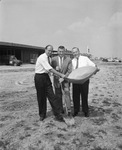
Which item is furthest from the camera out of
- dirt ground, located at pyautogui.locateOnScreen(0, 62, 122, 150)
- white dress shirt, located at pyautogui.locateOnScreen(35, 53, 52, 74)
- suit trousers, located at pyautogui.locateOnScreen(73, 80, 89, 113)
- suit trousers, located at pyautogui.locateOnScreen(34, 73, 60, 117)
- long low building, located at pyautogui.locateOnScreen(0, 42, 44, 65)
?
long low building, located at pyautogui.locateOnScreen(0, 42, 44, 65)

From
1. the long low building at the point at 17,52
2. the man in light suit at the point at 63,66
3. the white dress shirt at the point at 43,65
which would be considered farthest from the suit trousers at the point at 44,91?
the long low building at the point at 17,52

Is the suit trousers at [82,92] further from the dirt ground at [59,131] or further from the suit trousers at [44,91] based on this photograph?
the suit trousers at [44,91]

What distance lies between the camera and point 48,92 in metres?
3.51

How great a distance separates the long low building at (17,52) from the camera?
26109 mm

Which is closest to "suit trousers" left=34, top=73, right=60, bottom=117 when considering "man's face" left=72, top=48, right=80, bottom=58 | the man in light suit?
the man in light suit

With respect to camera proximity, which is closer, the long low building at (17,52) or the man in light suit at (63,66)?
the man in light suit at (63,66)

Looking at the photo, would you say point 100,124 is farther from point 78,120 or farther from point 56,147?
point 56,147

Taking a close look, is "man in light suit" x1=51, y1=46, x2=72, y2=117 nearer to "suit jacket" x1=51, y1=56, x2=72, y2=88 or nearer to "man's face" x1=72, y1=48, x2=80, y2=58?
"suit jacket" x1=51, y1=56, x2=72, y2=88

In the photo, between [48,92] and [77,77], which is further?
[48,92]

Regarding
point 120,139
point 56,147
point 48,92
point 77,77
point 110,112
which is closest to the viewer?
point 56,147

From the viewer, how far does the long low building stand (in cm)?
2611

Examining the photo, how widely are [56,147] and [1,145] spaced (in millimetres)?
984

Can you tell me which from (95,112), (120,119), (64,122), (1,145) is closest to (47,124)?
(64,122)

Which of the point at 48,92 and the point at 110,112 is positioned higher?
the point at 48,92
